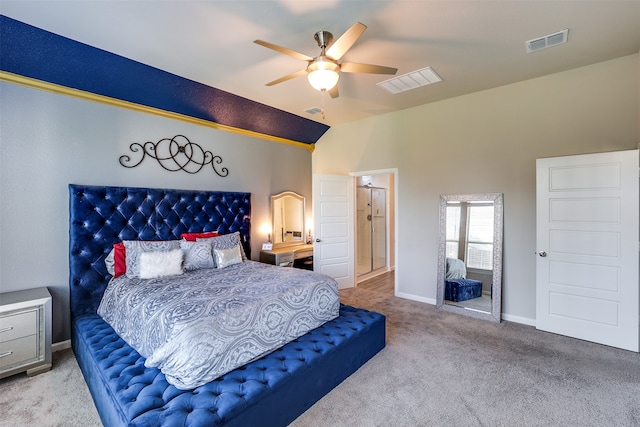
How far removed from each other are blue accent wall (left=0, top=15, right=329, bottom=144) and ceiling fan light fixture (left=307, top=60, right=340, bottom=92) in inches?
74.4

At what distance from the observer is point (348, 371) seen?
2545 mm

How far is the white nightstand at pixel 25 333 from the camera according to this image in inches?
97.0

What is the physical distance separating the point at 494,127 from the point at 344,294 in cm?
332

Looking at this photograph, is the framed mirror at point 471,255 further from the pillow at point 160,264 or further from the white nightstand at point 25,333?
the white nightstand at point 25,333

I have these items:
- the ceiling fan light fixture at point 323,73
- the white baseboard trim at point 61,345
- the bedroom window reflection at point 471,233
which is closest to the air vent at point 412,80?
the ceiling fan light fixture at point 323,73

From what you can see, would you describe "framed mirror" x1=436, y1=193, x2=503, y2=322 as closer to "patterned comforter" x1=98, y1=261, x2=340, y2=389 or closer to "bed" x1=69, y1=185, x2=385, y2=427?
"bed" x1=69, y1=185, x2=385, y2=427

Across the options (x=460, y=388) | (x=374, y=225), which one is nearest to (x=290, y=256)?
(x=374, y=225)

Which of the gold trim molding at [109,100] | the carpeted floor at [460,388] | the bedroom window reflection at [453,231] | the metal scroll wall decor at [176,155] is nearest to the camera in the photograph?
the carpeted floor at [460,388]

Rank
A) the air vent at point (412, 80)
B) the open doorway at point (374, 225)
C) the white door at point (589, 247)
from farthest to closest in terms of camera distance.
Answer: the open doorway at point (374, 225) < the air vent at point (412, 80) < the white door at point (589, 247)

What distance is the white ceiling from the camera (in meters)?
2.27

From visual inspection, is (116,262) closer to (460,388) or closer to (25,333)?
(25,333)

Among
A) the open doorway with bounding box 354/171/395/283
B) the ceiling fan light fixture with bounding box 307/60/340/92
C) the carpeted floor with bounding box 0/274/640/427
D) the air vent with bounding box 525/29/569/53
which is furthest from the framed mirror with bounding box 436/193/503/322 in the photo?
the ceiling fan light fixture with bounding box 307/60/340/92

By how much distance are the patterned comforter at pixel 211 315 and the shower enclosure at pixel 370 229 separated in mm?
3612

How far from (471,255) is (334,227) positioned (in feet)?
7.15
